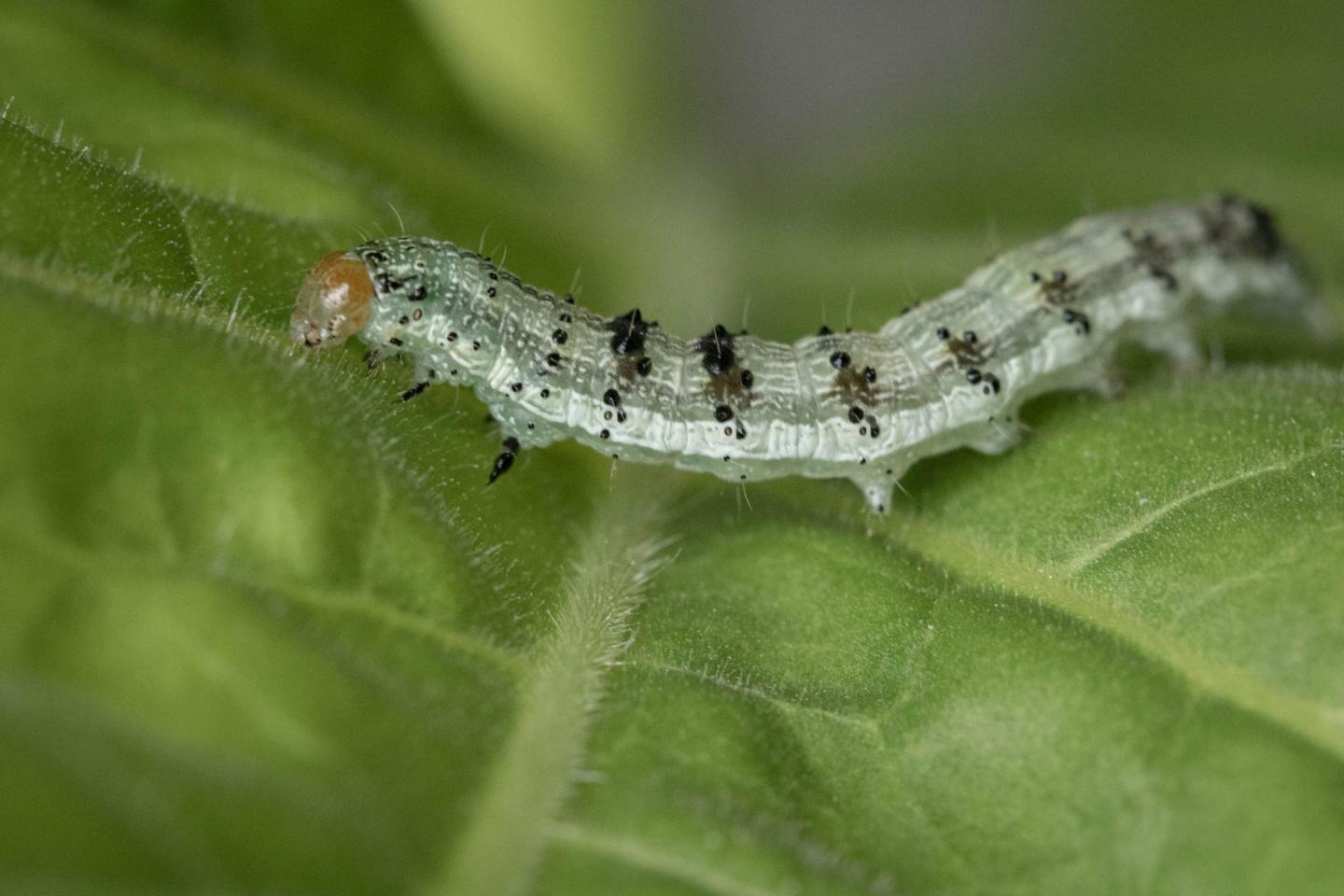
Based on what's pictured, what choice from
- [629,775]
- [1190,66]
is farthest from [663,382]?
[1190,66]

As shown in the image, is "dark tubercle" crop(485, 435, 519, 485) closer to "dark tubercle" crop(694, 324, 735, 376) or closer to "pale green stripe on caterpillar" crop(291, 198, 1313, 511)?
"pale green stripe on caterpillar" crop(291, 198, 1313, 511)

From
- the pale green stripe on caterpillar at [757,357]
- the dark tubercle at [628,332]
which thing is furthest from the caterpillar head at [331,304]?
the dark tubercle at [628,332]

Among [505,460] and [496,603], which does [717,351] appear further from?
[496,603]

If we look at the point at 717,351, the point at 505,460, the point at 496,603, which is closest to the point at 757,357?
the point at 717,351

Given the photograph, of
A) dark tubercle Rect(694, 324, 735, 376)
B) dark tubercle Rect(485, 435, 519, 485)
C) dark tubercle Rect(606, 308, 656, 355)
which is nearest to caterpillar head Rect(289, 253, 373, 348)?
dark tubercle Rect(485, 435, 519, 485)

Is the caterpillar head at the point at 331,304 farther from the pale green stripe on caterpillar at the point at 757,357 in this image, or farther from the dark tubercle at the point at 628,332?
the dark tubercle at the point at 628,332
